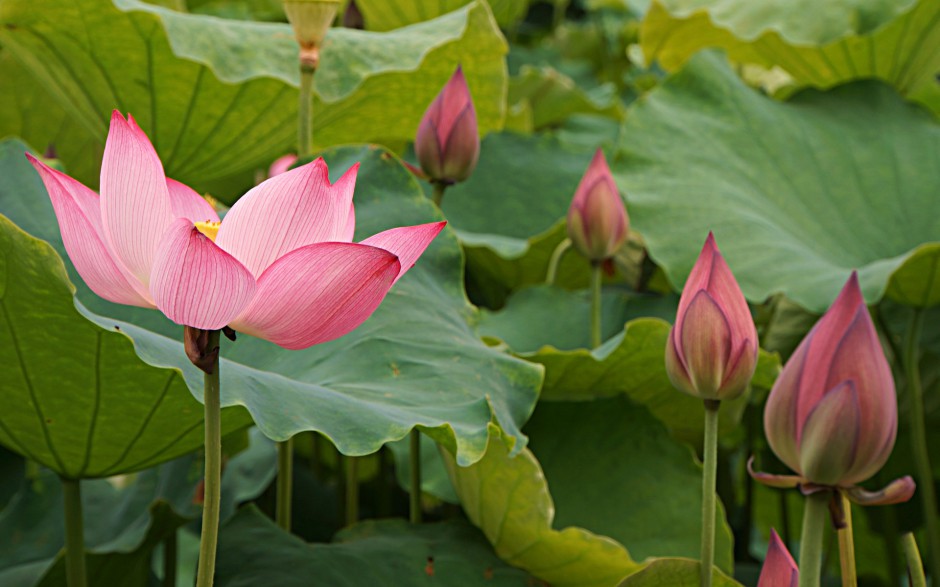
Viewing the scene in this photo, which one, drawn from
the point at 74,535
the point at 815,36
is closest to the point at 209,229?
the point at 74,535

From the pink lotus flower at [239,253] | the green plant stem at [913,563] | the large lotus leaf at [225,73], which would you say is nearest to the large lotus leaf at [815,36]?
the large lotus leaf at [225,73]

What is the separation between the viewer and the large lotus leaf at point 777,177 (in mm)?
1089

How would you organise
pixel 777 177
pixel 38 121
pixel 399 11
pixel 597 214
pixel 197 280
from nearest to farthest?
pixel 197 280 < pixel 597 214 < pixel 777 177 < pixel 38 121 < pixel 399 11

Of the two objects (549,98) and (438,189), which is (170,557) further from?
(549,98)

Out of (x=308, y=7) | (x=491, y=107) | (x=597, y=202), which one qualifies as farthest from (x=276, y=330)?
(x=491, y=107)

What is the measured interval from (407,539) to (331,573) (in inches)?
3.4

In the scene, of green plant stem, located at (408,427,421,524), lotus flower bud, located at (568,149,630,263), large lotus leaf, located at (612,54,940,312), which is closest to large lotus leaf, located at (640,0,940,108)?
large lotus leaf, located at (612,54,940,312)

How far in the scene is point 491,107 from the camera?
126 centimetres

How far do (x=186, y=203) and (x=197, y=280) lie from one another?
20cm

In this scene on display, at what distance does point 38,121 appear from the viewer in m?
1.38

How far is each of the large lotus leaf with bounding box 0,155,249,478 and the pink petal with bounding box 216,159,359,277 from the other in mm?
115

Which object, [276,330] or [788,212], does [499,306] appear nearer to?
[788,212]

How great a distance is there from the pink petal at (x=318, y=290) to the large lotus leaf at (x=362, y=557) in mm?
366

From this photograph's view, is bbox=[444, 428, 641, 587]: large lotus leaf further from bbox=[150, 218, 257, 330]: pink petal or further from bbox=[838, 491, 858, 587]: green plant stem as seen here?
bbox=[150, 218, 257, 330]: pink petal
